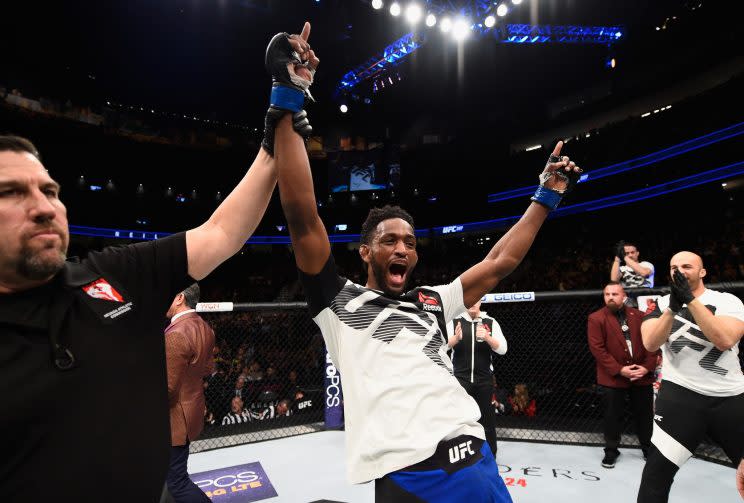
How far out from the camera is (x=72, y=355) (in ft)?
3.06

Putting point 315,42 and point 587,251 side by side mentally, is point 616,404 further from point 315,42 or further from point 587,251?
point 315,42

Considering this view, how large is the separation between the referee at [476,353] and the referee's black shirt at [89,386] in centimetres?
337

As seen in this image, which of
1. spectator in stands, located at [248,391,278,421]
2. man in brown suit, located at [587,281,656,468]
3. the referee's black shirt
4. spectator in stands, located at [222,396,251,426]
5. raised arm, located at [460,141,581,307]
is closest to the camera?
the referee's black shirt

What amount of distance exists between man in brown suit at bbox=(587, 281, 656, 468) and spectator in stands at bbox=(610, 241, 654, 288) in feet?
1.80

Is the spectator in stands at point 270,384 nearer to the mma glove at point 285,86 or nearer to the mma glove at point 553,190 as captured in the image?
the mma glove at point 553,190

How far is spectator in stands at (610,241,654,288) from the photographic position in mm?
4848

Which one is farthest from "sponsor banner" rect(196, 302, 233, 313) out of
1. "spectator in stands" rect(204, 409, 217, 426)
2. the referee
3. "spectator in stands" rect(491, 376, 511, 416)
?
"spectator in stands" rect(491, 376, 511, 416)

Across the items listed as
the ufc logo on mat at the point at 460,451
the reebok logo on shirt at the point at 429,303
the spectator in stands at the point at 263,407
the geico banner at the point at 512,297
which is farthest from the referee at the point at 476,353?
the spectator in stands at the point at 263,407

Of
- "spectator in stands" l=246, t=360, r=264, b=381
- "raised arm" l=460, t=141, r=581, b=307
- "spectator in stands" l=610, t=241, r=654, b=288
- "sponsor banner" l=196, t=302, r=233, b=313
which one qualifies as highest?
"raised arm" l=460, t=141, r=581, b=307

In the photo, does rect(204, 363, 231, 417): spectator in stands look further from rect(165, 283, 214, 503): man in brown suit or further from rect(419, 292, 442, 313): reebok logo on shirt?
rect(419, 292, 442, 313): reebok logo on shirt

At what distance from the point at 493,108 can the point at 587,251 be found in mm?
6880

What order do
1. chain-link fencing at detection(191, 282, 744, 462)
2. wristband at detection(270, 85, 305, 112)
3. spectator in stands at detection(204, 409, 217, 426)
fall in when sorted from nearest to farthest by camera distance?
wristband at detection(270, 85, 305, 112) → chain-link fencing at detection(191, 282, 744, 462) → spectator in stands at detection(204, 409, 217, 426)

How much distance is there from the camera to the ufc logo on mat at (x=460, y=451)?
135 cm

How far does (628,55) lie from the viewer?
13.2 m
